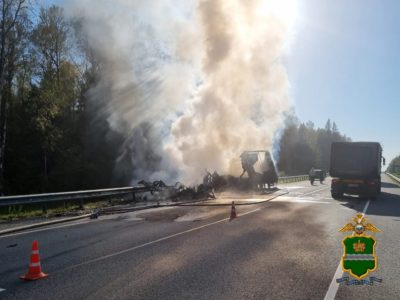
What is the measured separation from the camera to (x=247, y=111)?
1188 inches

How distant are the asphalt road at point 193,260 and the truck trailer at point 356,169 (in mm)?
9452

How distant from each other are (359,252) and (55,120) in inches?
1353

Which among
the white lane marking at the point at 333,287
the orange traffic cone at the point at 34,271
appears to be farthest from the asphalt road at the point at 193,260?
the orange traffic cone at the point at 34,271

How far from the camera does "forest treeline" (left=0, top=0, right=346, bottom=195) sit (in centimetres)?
3300

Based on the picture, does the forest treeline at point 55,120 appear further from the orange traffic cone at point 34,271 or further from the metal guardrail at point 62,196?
the orange traffic cone at point 34,271

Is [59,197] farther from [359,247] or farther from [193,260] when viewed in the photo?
[359,247]

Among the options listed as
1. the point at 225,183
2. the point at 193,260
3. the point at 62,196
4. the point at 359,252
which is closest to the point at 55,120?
the point at 225,183

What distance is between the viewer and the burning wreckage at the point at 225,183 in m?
21.5

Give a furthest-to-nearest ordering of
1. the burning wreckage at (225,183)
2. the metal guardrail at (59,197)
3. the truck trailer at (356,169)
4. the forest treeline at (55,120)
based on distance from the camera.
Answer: the forest treeline at (55,120) < the truck trailer at (356,169) < the burning wreckage at (225,183) < the metal guardrail at (59,197)

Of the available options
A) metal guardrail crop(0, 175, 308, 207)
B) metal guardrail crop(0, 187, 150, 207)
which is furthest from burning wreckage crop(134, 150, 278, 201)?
metal guardrail crop(0, 187, 150, 207)

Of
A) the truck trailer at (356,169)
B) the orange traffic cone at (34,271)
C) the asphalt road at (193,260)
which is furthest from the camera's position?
the truck trailer at (356,169)

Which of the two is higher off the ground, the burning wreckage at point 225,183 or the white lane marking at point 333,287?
the burning wreckage at point 225,183

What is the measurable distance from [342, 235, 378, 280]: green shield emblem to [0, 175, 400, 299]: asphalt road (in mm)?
849

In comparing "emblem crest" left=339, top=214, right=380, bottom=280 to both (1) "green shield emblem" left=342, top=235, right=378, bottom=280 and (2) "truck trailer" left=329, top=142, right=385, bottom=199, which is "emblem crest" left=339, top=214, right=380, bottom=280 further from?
(2) "truck trailer" left=329, top=142, right=385, bottom=199
